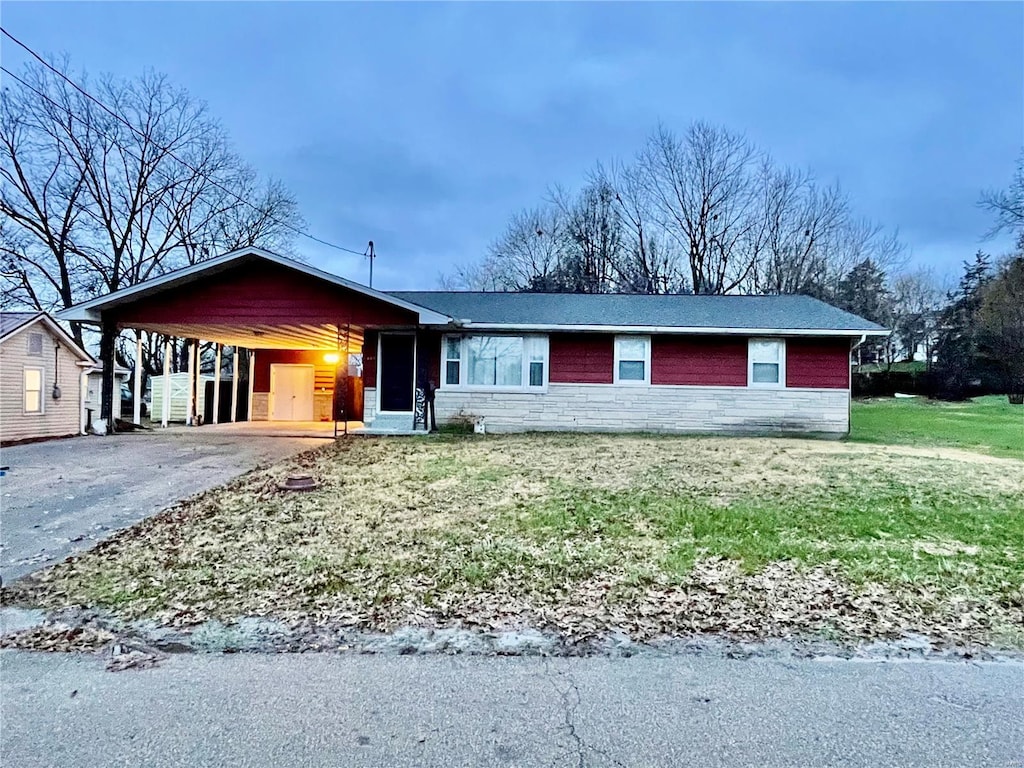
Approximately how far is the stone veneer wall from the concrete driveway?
3.67m

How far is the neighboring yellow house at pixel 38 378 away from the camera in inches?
432

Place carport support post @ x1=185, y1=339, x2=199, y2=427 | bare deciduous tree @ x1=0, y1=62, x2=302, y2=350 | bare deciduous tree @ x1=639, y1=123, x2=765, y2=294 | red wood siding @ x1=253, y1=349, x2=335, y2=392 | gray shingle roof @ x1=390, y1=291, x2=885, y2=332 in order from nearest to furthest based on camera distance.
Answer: gray shingle roof @ x1=390, y1=291, x2=885, y2=332 < carport support post @ x1=185, y1=339, x2=199, y2=427 < red wood siding @ x1=253, y1=349, x2=335, y2=392 < bare deciduous tree @ x1=0, y1=62, x2=302, y2=350 < bare deciduous tree @ x1=639, y1=123, x2=765, y2=294

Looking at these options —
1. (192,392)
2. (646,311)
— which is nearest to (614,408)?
(646,311)

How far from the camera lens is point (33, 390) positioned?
11.6 meters

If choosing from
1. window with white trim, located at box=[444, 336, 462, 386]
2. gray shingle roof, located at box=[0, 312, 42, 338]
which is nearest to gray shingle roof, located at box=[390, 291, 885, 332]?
window with white trim, located at box=[444, 336, 462, 386]

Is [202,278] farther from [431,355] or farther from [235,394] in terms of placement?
[235,394]

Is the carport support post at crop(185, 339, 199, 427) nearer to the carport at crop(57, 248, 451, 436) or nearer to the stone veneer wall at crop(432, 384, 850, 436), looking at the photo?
the carport at crop(57, 248, 451, 436)

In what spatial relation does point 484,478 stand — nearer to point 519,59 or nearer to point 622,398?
point 622,398

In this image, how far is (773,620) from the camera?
329 centimetres

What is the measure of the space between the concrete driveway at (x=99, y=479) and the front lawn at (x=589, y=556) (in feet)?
1.45

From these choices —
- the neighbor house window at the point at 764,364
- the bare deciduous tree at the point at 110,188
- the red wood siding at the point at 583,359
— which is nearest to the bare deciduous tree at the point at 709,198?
the neighbor house window at the point at 764,364

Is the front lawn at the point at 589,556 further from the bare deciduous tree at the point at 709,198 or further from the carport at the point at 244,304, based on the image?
the bare deciduous tree at the point at 709,198

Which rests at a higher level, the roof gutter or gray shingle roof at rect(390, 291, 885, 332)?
gray shingle roof at rect(390, 291, 885, 332)

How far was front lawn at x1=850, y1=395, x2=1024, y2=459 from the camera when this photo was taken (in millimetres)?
12672
